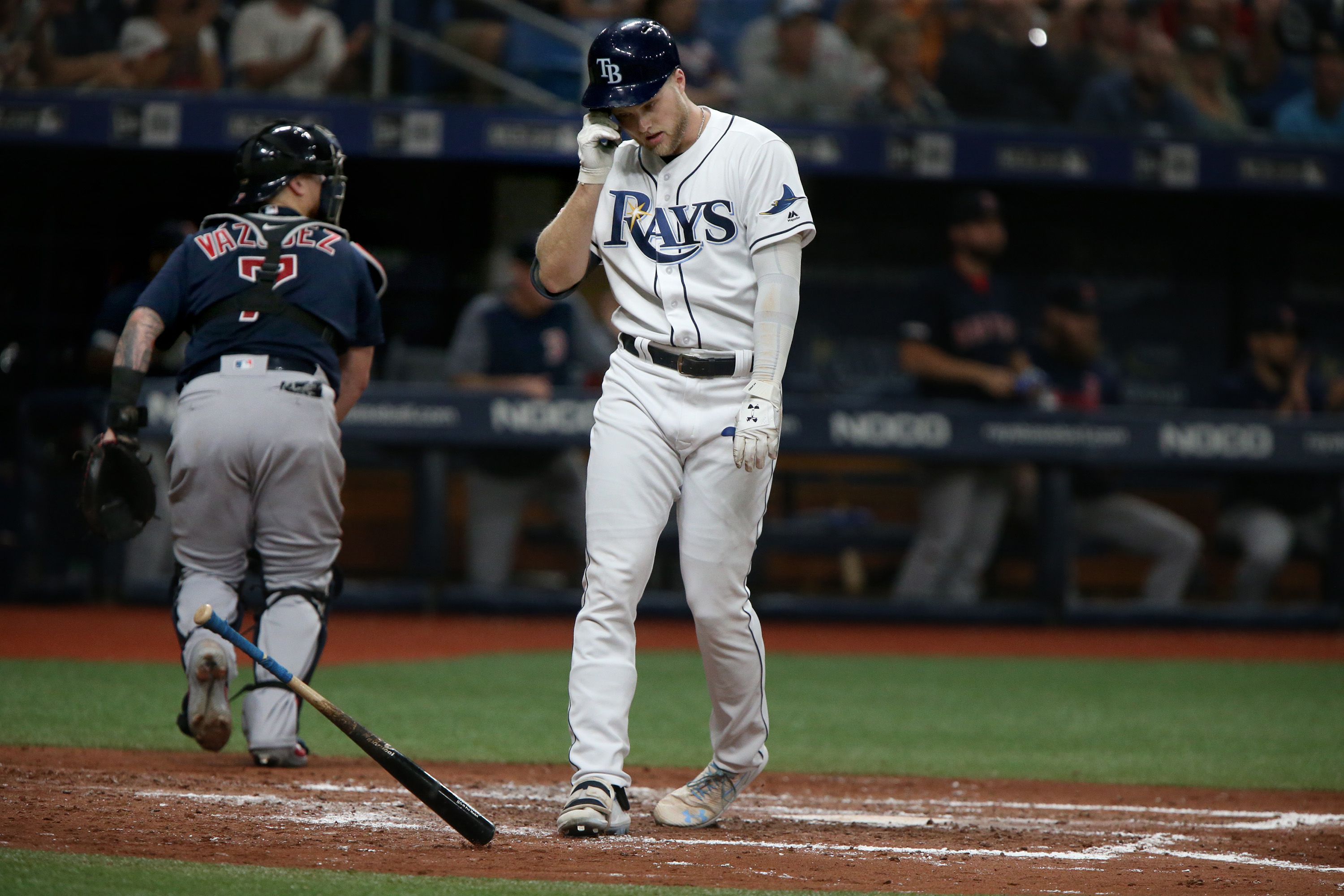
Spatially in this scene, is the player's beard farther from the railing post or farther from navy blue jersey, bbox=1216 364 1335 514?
navy blue jersey, bbox=1216 364 1335 514

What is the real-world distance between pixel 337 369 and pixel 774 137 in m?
1.56

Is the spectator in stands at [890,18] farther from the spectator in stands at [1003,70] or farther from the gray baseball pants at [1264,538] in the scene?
the gray baseball pants at [1264,538]

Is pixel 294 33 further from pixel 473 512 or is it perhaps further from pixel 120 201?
pixel 473 512

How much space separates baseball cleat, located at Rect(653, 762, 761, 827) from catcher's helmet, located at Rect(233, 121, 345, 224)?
6.32 ft

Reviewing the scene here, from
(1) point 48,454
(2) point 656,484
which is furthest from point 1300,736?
(1) point 48,454

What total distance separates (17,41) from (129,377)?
5.94m

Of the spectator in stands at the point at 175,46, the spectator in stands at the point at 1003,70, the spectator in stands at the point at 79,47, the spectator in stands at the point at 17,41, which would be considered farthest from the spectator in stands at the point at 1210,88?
the spectator in stands at the point at 17,41

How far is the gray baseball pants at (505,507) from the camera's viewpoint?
870 centimetres

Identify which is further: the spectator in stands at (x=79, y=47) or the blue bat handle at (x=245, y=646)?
the spectator in stands at (x=79, y=47)

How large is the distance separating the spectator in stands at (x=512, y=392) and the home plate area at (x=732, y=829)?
3.98 meters

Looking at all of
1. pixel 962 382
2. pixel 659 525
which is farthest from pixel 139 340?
pixel 962 382

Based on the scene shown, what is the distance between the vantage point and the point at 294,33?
9539mm

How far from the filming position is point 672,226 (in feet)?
12.1

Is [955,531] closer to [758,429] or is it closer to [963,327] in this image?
[963,327]
